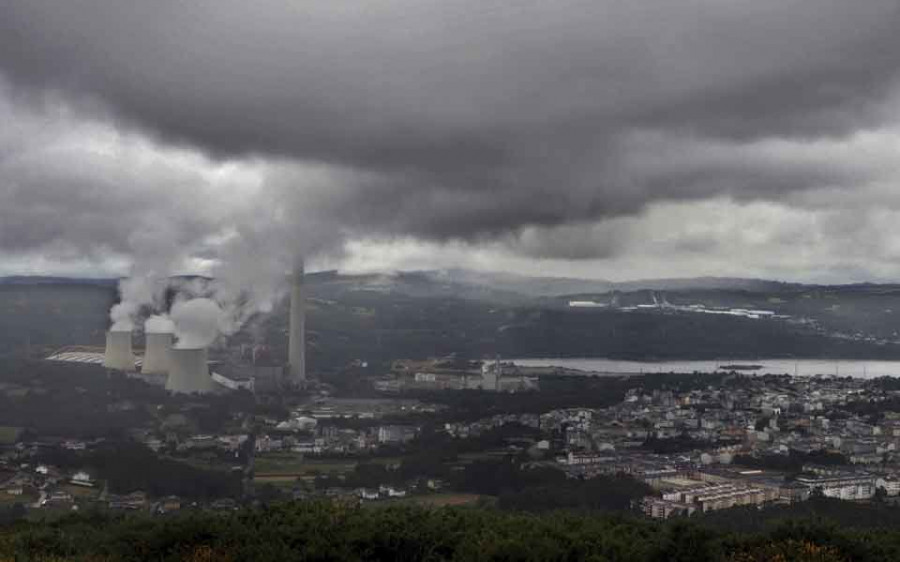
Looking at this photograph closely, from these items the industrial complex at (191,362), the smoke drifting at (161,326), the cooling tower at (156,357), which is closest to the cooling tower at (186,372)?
the industrial complex at (191,362)

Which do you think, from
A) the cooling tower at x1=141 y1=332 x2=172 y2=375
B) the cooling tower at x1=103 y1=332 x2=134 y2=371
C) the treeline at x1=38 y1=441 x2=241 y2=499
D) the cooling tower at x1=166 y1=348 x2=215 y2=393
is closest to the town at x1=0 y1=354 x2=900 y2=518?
the treeline at x1=38 y1=441 x2=241 y2=499

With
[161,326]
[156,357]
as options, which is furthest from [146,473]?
[161,326]

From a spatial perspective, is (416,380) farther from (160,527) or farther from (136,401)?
(160,527)

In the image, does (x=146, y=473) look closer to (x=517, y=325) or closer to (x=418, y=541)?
(x=418, y=541)

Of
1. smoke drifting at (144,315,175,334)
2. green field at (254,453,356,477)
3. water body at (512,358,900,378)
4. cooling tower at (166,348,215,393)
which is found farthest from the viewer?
water body at (512,358,900,378)

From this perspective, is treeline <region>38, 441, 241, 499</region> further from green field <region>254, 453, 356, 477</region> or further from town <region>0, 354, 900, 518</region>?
green field <region>254, 453, 356, 477</region>

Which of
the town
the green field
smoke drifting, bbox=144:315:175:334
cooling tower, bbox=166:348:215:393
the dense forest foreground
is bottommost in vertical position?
the green field

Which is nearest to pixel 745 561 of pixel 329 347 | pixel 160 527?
pixel 160 527

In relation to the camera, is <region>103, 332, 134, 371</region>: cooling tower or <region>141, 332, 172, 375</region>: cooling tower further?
<region>103, 332, 134, 371</region>: cooling tower
